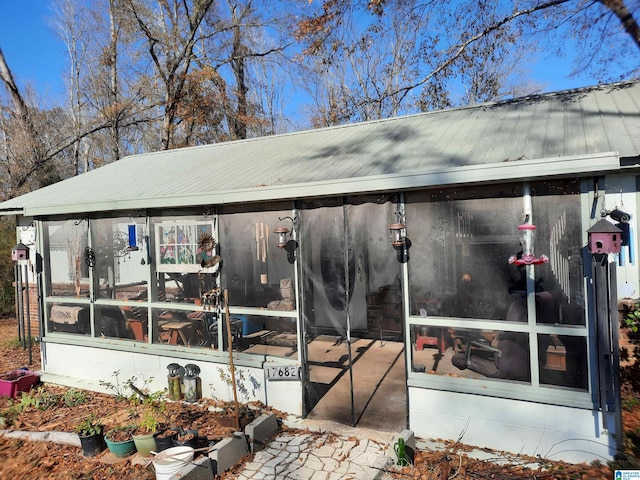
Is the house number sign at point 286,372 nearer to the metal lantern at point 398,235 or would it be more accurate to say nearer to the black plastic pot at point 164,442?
the black plastic pot at point 164,442

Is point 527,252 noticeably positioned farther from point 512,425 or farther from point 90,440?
point 90,440

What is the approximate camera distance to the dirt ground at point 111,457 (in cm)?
379

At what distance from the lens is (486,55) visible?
11406 mm

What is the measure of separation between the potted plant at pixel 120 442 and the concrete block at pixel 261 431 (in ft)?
4.05

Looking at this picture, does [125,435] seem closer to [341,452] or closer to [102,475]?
[102,475]

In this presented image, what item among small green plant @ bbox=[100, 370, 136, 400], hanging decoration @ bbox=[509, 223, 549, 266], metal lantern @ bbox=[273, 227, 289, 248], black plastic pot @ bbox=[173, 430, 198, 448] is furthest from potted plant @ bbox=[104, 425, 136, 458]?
hanging decoration @ bbox=[509, 223, 549, 266]

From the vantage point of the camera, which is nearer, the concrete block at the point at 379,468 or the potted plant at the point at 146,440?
the concrete block at the point at 379,468

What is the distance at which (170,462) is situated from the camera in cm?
385

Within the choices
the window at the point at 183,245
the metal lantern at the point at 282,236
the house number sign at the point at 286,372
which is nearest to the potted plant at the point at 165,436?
the house number sign at the point at 286,372

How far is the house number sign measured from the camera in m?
5.17

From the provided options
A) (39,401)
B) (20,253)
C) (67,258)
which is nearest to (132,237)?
(67,258)

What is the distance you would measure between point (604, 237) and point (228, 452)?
12.8ft

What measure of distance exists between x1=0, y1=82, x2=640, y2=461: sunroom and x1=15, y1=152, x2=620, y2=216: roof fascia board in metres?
0.02

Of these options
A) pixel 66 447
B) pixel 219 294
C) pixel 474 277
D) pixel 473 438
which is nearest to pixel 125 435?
pixel 66 447
